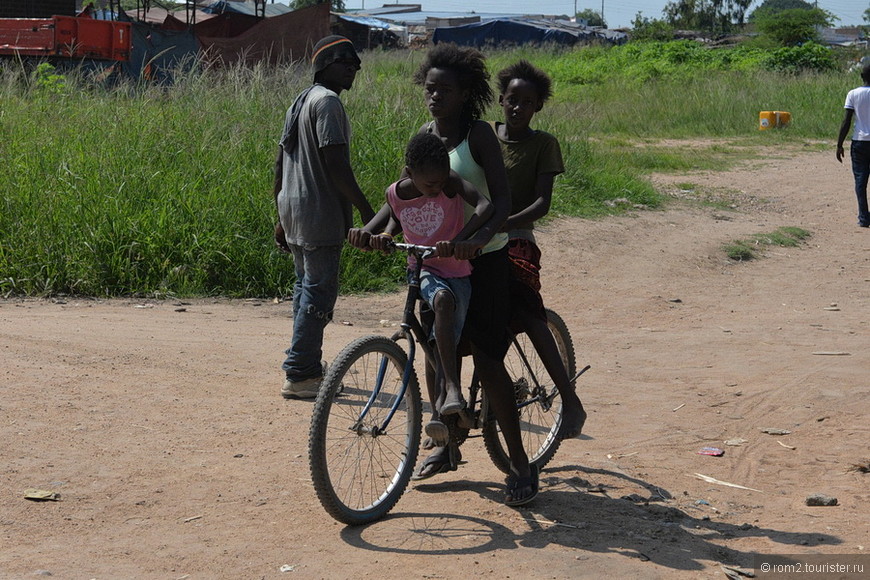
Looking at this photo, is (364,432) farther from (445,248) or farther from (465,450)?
(465,450)

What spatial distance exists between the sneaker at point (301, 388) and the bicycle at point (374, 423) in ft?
4.70

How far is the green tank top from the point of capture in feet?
12.2

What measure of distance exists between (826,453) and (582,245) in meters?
4.88

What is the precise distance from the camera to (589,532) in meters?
3.69

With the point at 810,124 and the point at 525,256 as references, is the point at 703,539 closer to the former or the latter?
the point at 525,256

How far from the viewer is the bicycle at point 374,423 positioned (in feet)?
11.4

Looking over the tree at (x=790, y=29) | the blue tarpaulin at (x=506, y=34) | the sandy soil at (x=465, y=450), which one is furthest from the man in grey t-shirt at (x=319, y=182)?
the tree at (x=790, y=29)

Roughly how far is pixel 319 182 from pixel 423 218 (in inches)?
62.3

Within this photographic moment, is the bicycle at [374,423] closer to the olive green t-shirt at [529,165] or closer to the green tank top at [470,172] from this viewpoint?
the green tank top at [470,172]

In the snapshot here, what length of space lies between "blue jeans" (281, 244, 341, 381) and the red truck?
1088 centimetres

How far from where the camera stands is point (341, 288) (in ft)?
26.4

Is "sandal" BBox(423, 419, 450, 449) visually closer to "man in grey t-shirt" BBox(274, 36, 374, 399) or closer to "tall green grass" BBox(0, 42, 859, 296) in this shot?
"man in grey t-shirt" BBox(274, 36, 374, 399)

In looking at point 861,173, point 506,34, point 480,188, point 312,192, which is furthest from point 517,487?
point 506,34

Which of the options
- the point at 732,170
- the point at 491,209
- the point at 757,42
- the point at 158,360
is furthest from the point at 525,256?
the point at 757,42
